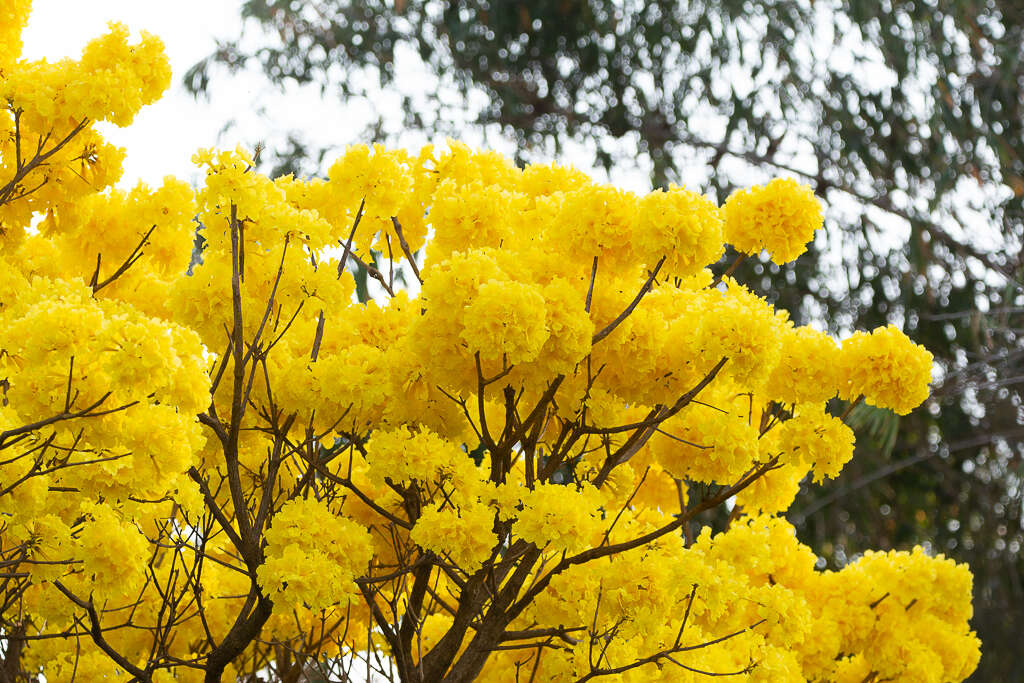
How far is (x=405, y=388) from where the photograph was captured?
5.77 ft

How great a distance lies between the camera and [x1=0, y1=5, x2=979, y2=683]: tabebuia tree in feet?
4.95

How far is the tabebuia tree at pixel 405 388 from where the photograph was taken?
4.95 feet

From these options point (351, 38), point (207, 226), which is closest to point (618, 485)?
point (207, 226)

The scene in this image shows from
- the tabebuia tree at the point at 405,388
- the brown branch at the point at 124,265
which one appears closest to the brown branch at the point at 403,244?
the tabebuia tree at the point at 405,388

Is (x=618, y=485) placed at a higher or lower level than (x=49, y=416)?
higher

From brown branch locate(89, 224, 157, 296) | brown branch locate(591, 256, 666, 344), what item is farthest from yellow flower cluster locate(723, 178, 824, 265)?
brown branch locate(89, 224, 157, 296)

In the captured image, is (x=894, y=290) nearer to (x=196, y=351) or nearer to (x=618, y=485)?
(x=618, y=485)

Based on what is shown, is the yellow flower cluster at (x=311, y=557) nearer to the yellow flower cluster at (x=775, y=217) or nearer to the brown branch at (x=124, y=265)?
the brown branch at (x=124, y=265)

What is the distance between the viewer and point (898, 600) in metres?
2.38

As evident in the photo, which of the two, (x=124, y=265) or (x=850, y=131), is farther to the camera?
(x=850, y=131)

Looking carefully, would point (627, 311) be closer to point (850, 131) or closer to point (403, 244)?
point (403, 244)

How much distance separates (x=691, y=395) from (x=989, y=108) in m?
3.68

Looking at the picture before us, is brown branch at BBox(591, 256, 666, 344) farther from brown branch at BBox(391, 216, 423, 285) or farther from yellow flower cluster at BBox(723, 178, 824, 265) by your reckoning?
brown branch at BBox(391, 216, 423, 285)

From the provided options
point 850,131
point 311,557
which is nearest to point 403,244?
point 311,557
